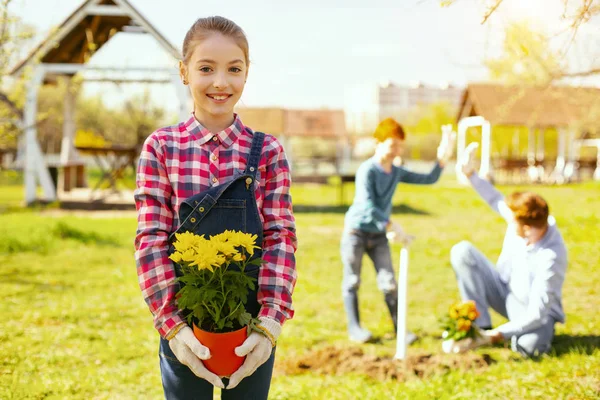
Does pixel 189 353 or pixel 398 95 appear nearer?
pixel 189 353

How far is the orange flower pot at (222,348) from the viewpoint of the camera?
170cm

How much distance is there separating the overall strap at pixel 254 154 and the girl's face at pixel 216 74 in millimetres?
133

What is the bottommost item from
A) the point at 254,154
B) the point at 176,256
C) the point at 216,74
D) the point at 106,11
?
the point at 176,256

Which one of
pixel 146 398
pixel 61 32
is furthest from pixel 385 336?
pixel 61 32

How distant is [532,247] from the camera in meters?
4.30

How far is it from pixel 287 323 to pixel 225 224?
3.71 m

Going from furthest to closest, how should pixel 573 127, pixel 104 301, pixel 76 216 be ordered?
1. pixel 573 127
2. pixel 76 216
3. pixel 104 301

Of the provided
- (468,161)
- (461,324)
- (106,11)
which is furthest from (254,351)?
(106,11)

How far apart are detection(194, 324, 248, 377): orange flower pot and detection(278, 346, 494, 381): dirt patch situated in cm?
235

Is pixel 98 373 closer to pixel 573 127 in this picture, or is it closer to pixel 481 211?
pixel 481 211

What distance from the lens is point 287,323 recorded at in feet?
17.7

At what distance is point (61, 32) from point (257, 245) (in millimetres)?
13701

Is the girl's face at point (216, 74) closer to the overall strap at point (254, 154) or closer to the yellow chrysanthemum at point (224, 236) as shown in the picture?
the overall strap at point (254, 154)

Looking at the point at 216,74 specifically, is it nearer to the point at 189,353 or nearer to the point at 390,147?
the point at 189,353
